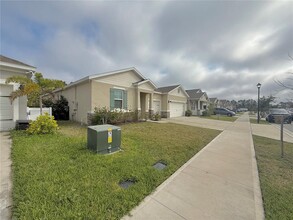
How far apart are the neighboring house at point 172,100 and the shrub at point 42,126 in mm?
14460

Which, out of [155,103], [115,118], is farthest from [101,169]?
[155,103]

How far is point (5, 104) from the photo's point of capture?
Answer: 8.54 meters

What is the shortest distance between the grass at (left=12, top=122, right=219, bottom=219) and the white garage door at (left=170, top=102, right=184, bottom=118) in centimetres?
1730

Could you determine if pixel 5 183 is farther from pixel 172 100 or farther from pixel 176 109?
pixel 176 109

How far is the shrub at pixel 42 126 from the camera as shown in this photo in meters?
7.48

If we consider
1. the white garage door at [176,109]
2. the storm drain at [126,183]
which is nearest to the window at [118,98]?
the storm drain at [126,183]

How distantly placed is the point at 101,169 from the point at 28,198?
1.59 metres

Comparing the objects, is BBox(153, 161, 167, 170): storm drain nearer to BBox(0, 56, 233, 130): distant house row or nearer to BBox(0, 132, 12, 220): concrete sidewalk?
BBox(0, 132, 12, 220): concrete sidewalk

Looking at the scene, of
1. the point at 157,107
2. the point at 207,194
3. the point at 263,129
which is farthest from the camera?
the point at 157,107

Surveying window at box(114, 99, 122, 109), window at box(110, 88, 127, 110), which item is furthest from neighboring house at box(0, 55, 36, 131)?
window at box(114, 99, 122, 109)

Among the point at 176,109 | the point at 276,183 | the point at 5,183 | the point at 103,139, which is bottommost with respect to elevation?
the point at 276,183

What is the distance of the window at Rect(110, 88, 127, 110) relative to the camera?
1274cm

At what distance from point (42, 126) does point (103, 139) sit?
468 centimetres

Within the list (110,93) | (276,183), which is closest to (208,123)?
(110,93)
